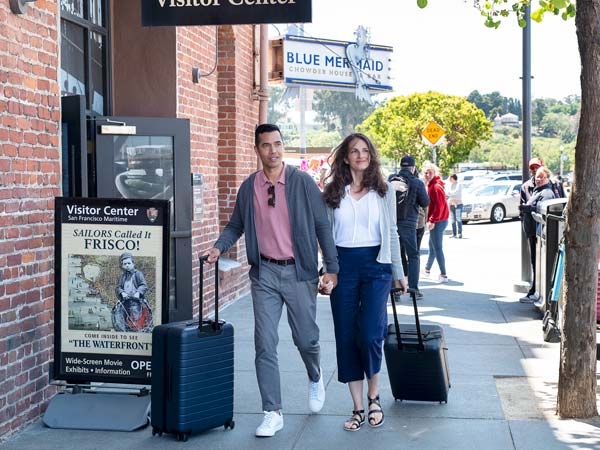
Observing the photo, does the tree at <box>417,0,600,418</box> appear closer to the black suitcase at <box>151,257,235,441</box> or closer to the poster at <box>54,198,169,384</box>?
the black suitcase at <box>151,257,235,441</box>

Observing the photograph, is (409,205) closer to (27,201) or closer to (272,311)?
(272,311)

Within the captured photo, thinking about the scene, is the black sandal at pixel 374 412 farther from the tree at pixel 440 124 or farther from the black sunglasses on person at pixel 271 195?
the tree at pixel 440 124

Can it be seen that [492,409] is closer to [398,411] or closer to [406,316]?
[398,411]

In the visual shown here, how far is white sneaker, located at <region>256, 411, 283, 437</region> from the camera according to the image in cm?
643

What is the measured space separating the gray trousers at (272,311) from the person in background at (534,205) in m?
6.32

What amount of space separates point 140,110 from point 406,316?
4.02 metres

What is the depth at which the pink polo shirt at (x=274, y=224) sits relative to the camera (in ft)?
21.4

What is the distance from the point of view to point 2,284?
6.31m

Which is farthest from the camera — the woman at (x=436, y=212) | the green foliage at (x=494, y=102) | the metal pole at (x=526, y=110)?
the green foliage at (x=494, y=102)

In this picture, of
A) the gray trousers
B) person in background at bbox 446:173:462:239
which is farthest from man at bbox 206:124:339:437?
person in background at bbox 446:173:462:239

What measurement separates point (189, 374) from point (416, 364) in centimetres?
173

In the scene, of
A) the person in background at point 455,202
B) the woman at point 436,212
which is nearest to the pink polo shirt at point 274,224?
the woman at point 436,212

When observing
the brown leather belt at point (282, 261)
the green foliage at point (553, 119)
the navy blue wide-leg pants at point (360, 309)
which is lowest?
the navy blue wide-leg pants at point (360, 309)

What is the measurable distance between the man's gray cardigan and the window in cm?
271
